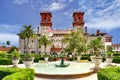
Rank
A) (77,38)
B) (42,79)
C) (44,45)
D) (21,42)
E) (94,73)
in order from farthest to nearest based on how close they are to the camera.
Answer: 1. (21,42)
2. (44,45)
3. (77,38)
4. (94,73)
5. (42,79)

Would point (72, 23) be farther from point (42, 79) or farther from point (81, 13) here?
point (42, 79)

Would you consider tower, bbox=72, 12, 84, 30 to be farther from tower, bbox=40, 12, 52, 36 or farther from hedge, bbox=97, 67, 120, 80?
hedge, bbox=97, 67, 120, 80

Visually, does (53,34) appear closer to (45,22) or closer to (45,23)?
(45,23)

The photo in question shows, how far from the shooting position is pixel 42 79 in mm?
16438

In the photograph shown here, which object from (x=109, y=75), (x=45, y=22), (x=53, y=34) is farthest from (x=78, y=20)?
(x=109, y=75)

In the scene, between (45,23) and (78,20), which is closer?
(45,23)

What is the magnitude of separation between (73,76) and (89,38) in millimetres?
68381

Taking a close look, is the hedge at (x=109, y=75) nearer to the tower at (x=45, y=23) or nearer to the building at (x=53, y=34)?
the building at (x=53, y=34)

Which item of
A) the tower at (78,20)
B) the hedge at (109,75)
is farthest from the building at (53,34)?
the hedge at (109,75)

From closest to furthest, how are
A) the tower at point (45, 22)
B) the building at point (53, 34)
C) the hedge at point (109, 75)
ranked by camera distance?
the hedge at point (109, 75)
the tower at point (45, 22)
the building at point (53, 34)

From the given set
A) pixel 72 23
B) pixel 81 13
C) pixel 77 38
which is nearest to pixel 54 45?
pixel 72 23

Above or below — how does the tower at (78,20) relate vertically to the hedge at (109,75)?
above

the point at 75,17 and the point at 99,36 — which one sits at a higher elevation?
the point at 75,17

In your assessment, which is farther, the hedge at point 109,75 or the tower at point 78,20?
the tower at point 78,20
